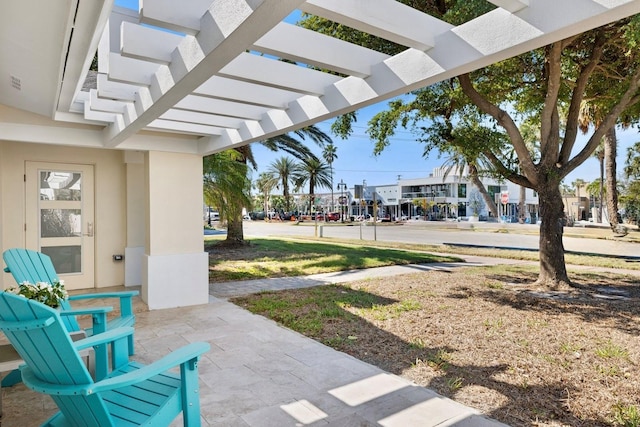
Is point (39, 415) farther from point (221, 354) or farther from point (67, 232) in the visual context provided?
point (67, 232)

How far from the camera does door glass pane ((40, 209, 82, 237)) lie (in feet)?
20.9

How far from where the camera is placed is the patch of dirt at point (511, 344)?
3.10 metres

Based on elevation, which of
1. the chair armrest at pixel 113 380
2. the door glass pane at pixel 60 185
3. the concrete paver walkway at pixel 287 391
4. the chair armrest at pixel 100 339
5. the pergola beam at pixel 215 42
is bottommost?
the concrete paver walkway at pixel 287 391

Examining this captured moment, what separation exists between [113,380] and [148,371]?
0.16 meters

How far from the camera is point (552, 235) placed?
→ 7.39m

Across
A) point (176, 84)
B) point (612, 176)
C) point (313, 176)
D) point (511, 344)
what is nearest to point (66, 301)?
point (176, 84)

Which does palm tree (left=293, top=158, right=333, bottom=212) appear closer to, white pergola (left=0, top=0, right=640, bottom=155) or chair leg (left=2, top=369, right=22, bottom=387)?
white pergola (left=0, top=0, right=640, bottom=155)

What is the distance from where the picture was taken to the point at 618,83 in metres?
7.79

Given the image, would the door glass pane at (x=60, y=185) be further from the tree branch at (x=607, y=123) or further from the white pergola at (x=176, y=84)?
the tree branch at (x=607, y=123)

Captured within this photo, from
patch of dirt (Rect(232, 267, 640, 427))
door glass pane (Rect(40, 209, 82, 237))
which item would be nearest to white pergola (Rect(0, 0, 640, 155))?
door glass pane (Rect(40, 209, 82, 237))

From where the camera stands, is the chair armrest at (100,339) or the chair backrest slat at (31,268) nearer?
the chair armrest at (100,339)

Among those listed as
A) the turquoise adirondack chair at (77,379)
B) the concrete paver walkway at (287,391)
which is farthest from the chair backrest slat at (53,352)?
the concrete paver walkway at (287,391)

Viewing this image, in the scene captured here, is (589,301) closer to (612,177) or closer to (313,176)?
(612,177)

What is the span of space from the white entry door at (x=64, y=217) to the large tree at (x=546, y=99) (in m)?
5.04
